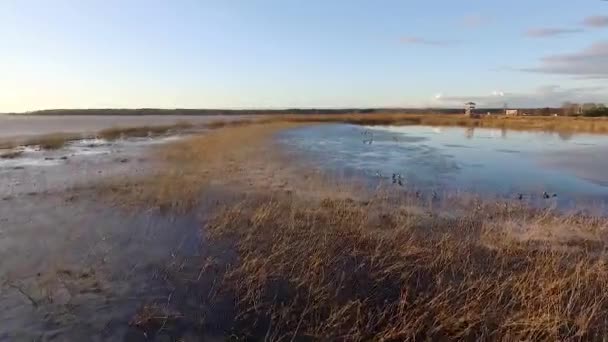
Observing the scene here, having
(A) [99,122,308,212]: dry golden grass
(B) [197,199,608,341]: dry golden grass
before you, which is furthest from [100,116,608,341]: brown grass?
(A) [99,122,308,212]: dry golden grass

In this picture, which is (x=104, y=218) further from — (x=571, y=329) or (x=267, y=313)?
(x=571, y=329)

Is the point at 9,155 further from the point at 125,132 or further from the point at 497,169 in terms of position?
the point at 497,169

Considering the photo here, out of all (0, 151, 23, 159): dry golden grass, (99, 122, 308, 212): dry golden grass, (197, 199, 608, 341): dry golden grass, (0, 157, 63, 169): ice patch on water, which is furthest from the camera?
(0, 151, 23, 159): dry golden grass

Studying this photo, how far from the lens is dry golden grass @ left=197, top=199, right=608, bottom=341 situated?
6.00 metres

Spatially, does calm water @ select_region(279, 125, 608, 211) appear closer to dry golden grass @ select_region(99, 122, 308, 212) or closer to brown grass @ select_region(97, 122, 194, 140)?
dry golden grass @ select_region(99, 122, 308, 212)

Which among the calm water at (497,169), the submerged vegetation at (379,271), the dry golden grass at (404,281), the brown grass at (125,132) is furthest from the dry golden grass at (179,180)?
the brown grass at (125,132)

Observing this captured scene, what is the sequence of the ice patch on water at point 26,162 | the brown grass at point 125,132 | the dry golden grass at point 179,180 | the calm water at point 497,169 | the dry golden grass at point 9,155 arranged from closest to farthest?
the dry golden grass at point 179,180 < the calm water at point 497,169 < the ice patch on water at point 26,162 < the dry golden grass at point 9,155 < the brown grass at point 125,132

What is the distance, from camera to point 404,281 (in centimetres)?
767

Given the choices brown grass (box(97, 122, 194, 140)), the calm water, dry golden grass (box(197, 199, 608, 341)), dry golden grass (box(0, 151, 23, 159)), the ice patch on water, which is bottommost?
dry golden grass (box(197, 199, 608, 341))

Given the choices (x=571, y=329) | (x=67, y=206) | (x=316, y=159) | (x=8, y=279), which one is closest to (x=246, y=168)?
(x=316, y=159)

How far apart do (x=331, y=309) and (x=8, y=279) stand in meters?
5.98

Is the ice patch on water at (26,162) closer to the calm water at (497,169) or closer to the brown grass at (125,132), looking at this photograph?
the calm water at (497,169)

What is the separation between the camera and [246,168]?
2211 cm

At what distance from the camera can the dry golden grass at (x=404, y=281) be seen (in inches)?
236
